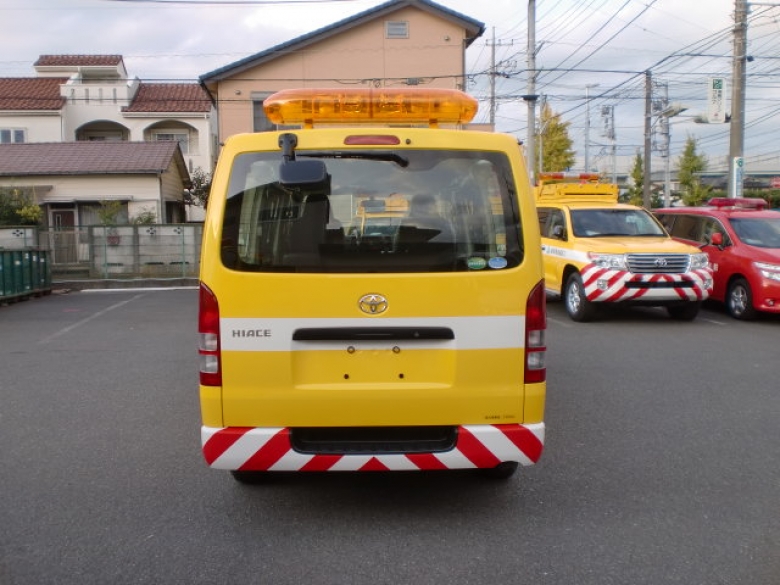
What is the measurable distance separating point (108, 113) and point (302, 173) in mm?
37784

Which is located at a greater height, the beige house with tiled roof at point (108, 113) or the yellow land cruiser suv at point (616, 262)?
the beige house with tiled roof at point (108, 113)

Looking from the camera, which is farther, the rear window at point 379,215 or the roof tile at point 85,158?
the roof tile at point 85,158

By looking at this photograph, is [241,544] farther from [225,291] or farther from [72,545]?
[225,291]

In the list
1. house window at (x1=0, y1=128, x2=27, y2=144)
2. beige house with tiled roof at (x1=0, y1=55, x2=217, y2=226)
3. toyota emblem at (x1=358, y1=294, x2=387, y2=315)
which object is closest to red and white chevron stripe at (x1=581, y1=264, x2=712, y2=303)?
toyota emblem at (x1=358, y1=294, x2=387, y2=315)

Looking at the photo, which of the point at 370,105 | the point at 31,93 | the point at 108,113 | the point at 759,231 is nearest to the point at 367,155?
the point at 370,105

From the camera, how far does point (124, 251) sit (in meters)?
22.2

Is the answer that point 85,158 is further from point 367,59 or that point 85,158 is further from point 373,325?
point 373,325

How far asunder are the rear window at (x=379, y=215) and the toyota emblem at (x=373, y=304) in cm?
14

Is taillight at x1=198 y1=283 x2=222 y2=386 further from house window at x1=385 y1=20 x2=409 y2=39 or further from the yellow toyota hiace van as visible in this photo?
house window at x1=385 y1=20 x2=409 y2=39

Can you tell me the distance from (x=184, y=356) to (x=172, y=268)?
1377cm

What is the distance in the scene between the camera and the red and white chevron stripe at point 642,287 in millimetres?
11141

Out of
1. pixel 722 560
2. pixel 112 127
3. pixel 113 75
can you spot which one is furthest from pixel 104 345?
pixel 113 75

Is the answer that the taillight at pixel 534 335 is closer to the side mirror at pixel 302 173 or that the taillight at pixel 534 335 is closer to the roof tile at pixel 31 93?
the side mirror at pixel 302 173

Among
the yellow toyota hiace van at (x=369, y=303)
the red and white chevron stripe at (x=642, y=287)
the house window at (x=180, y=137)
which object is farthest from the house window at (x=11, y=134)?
the yellow toyota hiace van at (x=369, y=303)
